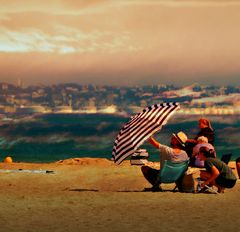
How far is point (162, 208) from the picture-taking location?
42.0 feet

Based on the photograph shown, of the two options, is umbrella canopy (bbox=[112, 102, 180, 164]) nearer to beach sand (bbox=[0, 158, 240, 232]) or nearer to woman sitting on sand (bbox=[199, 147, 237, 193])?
beach sand (bbox=[0, 158, 240, 232])

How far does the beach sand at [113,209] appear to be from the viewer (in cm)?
1079

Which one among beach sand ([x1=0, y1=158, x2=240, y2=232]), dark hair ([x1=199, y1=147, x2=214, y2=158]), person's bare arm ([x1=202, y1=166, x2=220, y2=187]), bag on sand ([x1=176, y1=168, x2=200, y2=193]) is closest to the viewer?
beach sand ([x1=0, y1=158, x2=240, y2=232])

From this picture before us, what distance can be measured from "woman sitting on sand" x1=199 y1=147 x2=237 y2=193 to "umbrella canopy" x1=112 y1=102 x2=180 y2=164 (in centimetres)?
154

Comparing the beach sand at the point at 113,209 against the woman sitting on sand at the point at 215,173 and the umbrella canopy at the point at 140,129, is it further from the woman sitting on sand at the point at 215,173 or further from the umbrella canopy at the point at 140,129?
the umbrella canopy at the point at 140,129

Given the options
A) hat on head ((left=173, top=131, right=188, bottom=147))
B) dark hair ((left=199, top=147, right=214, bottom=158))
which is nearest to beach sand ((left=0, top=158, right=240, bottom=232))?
dark hair ((left=199, top=147, right=214, bottom=158))

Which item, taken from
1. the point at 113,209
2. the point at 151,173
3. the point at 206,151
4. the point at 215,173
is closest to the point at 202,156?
the point at 206,151

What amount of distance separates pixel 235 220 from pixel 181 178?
15.0 ft

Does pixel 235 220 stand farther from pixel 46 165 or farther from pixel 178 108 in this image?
pixel 46 165

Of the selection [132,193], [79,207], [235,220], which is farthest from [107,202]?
[235,220]

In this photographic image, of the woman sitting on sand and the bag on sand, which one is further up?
the woman sitting on sand

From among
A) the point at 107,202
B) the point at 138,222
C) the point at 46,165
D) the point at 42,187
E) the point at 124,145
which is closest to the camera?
the point at 138,222

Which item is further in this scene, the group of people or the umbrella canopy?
the group of people

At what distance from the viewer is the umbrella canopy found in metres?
14.6
